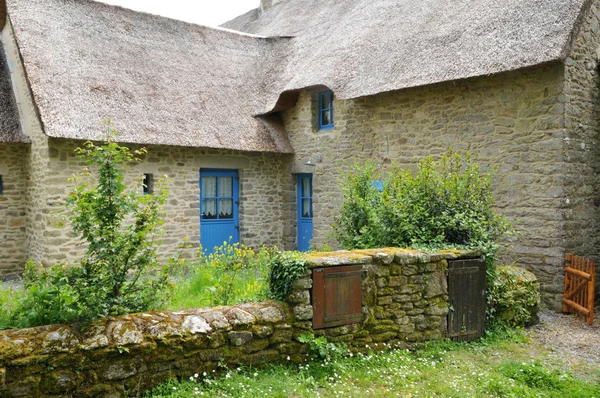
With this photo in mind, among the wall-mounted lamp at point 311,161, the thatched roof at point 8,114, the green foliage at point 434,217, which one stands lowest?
the green foliage at point 434,217

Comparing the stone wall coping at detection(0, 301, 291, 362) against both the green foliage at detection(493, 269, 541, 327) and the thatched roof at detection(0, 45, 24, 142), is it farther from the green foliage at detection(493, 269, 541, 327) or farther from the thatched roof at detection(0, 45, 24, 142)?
the thatched roof at detection(0, 45, 24, 142)

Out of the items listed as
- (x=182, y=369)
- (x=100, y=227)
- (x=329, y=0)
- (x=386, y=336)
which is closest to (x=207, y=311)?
(x=182, y=369)

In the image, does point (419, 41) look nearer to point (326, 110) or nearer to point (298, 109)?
point (326, 110)

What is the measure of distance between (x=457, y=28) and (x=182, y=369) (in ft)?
23.6

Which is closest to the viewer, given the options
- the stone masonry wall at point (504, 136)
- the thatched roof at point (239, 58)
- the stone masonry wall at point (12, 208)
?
the stone masonry wall at point (504, 136)

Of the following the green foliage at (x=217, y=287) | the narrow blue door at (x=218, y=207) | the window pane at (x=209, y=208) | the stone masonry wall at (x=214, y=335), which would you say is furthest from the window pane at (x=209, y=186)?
the stone masonry wall at (x=214, y=335)

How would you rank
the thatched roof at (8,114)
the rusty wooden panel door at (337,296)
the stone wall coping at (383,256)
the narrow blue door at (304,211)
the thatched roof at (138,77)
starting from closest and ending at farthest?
the rusty wooden panel door at (337,296), the stone wall coping at (383,256), the thatched roof at (138,77), the thatched roof at (8,114), the narrow blue door at (304,211)

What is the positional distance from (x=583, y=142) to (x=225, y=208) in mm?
6987

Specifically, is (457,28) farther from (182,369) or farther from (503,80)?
(182,369)

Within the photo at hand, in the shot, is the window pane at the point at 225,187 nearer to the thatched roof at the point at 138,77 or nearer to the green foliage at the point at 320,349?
the thatched roof at the point at 138,77

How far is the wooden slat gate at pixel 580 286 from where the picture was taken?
21.1 ft

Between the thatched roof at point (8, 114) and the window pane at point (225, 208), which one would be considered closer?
the thatched roof at point (8, 114)

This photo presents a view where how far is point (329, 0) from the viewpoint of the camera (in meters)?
13.7

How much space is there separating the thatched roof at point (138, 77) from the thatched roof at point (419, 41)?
1.16m
